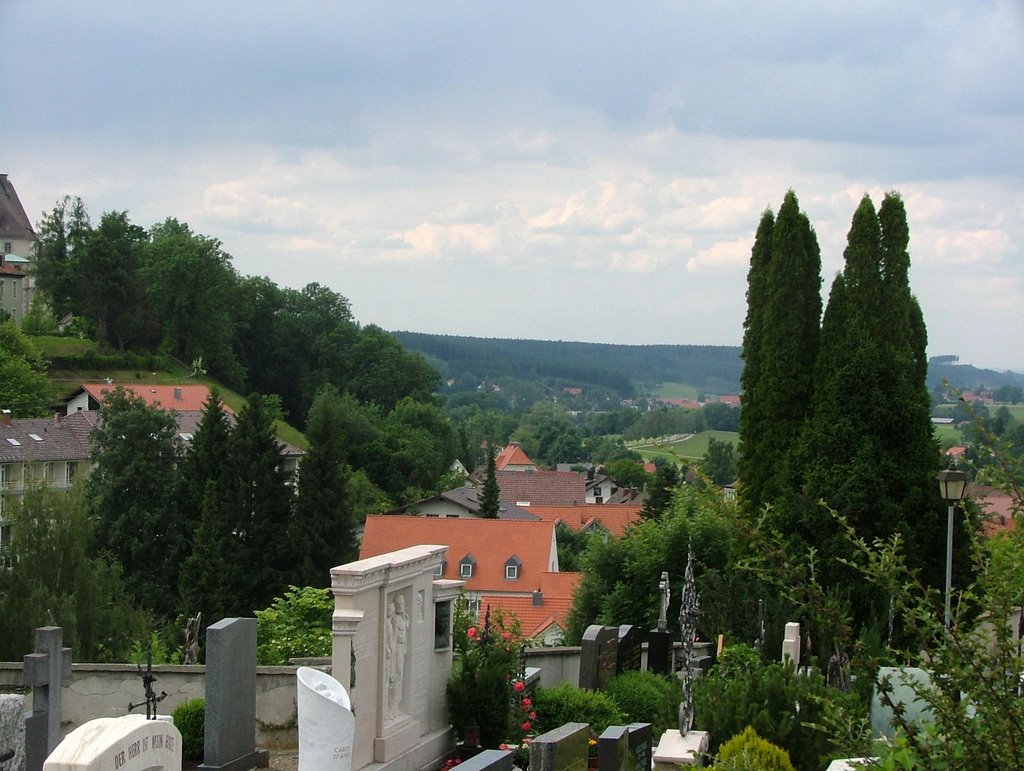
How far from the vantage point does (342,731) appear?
10211 millimetres

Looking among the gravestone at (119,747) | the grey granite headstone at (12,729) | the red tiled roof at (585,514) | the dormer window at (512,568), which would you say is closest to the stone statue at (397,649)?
the gravestone at (119,747)

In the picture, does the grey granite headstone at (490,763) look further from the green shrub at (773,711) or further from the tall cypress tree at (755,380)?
the tall cypress tree at (755,380)

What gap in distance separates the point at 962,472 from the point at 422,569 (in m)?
6.09

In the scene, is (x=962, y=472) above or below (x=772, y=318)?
below

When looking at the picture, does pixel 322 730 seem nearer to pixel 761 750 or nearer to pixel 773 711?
pixel 761 750

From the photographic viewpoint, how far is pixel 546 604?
42938mm

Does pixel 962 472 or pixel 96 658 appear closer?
pixel 962 472

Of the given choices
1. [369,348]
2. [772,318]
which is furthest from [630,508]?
[772,318]

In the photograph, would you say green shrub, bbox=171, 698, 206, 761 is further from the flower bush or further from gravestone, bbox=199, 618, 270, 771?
the flower bush

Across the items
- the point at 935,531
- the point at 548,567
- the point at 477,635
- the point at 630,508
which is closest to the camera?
the point at 477,635

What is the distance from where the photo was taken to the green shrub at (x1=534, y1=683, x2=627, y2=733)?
1462 centimetres

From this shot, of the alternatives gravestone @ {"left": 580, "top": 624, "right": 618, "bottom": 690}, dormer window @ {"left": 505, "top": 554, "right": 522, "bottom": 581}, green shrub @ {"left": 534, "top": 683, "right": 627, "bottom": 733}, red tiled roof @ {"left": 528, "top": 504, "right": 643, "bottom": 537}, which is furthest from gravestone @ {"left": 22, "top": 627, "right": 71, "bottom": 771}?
red tiled roof @ {"left": 528, "top": 504, "right": 643, "bottom": 537}

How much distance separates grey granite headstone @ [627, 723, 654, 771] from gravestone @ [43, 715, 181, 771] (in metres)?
4.95

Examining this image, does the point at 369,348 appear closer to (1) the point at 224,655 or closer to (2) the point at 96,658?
(2) the point at 96,658
